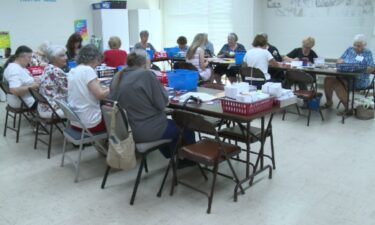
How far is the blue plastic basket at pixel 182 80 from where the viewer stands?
12.1ft

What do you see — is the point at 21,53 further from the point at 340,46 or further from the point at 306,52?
the point at 340,46

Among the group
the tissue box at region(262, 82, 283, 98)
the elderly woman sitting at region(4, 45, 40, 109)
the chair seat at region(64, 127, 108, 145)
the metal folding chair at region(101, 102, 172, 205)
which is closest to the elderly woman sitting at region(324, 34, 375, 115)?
the tissue box at region(262, 82, 283, 98)

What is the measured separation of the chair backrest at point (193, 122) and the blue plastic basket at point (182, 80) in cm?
88

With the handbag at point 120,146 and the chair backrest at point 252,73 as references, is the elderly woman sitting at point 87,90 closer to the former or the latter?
the handbag at point 120,146

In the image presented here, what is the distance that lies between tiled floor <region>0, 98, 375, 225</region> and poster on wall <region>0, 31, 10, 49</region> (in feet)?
12.4

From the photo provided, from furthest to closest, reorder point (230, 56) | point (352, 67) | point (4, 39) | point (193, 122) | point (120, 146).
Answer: point (4, 39)
point (230, 56)
point (352, 67)
point (120, 146)
point (193, 122)

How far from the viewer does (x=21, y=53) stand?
14.1 ft

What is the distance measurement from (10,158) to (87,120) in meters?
1.22

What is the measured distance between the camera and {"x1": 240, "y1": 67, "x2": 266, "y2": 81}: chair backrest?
5.12 m

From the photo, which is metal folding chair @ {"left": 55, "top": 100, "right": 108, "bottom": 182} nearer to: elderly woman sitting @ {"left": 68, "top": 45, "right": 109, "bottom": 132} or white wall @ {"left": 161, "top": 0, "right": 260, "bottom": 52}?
elderly woman sitting @ {"left": 68, "top": 45, "right": 109, "bottom": 132}

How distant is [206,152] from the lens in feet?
9.16

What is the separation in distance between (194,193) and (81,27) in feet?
21.4

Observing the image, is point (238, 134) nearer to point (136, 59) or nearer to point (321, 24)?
point (136, 59)

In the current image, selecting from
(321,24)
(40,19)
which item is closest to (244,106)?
(321,24)
